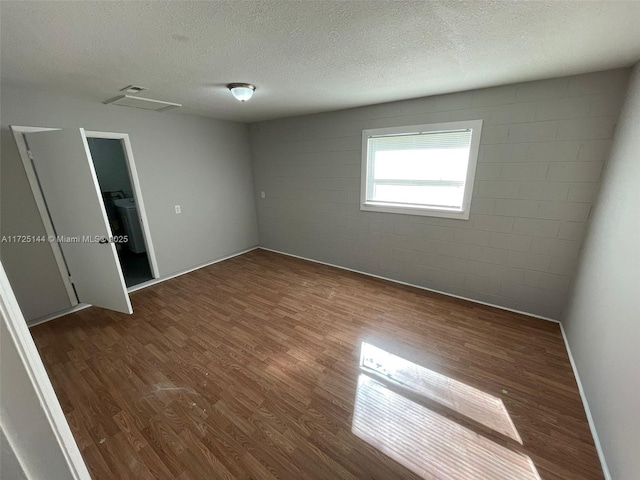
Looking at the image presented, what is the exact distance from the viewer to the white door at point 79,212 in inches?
96.0

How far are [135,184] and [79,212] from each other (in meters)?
0.85

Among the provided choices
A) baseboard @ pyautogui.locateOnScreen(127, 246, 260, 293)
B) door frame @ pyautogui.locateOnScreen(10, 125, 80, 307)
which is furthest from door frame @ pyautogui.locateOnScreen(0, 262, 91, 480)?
baseboard @ pyautogui.locateOnScreen(127, 246, 260, 293)

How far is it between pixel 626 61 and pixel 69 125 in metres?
4.91

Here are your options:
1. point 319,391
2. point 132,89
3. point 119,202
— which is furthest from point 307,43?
point 119,202

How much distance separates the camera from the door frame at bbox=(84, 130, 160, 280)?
3.02 metres

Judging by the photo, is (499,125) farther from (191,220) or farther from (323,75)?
(191,220)

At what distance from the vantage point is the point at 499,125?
8.29 feet

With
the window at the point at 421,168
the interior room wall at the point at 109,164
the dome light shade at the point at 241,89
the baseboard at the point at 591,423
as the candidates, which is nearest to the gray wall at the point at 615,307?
the baseboard at the point at 591,423

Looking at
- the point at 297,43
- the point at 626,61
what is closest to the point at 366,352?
the point at 297,43

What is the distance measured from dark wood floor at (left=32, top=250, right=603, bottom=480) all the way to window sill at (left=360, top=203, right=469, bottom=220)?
1015mm

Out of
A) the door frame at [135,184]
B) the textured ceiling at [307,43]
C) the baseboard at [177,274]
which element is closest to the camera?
the textured ceiling at [307,43]

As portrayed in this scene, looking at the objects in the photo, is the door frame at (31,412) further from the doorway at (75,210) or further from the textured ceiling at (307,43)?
the doorway at (75,210)

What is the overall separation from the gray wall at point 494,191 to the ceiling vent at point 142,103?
1.57 meters

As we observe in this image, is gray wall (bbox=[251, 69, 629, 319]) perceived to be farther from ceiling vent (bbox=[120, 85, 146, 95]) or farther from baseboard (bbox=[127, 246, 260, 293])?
ceiling vent (bbox=[120, 85, 146, 95])
